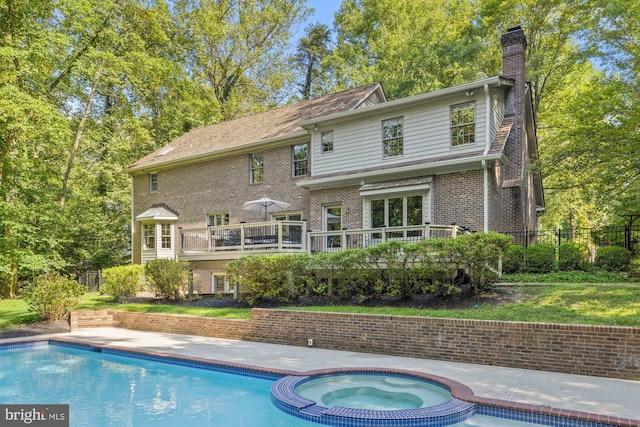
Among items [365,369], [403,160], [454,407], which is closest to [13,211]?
[403,160]

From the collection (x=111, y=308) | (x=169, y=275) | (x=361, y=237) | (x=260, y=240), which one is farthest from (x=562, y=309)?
(x=111, y=308)

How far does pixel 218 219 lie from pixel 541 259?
46.1ft

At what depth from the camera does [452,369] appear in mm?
8172

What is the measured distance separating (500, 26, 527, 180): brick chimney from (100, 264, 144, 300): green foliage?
49.7 ft

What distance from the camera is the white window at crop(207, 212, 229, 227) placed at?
20822 millimetres

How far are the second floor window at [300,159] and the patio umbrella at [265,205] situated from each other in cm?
186

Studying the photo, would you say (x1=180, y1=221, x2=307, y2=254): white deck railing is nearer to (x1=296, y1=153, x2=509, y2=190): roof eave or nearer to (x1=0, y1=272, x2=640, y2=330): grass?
(x1=296, y1=153, x2=509, y2=190): roof eave

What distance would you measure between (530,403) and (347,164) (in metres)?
11.9

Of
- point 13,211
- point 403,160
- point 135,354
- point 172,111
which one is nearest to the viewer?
point 135,354

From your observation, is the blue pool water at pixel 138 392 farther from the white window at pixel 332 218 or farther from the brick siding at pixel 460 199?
the white window at pixel 332 218

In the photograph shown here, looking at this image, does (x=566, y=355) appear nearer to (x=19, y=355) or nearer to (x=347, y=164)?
(x=347, y=164)

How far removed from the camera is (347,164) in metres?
16.9

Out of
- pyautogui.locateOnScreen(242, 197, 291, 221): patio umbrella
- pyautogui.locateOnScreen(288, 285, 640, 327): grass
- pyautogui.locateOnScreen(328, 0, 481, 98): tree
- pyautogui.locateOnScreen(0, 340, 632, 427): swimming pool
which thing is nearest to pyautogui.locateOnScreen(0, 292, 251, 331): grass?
pyautogui.locateOnScreen(0, 340, 632, 427): swimming pool

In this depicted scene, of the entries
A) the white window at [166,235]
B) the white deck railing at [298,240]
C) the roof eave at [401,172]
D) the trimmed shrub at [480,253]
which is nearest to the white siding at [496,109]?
the roof eave at [401,172]
